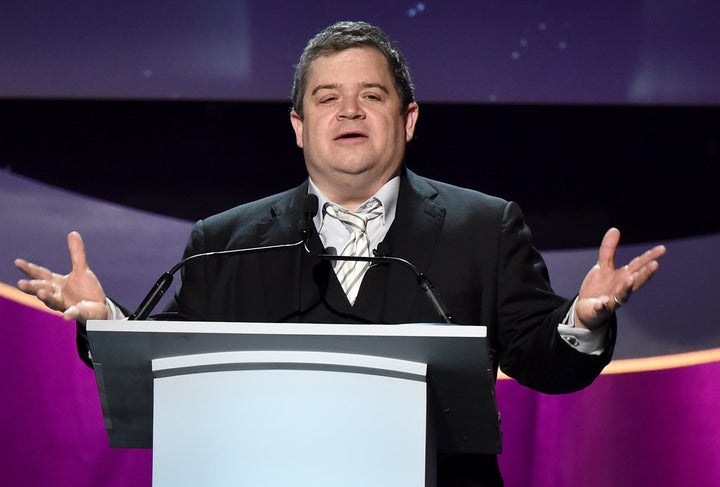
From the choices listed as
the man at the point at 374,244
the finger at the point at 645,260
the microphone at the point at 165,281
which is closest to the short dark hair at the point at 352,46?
the man at the point at 374,244

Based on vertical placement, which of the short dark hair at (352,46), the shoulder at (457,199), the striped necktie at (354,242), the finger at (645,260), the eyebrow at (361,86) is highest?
the short dark hair at (352,46)

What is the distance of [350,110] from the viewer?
88.7 inches

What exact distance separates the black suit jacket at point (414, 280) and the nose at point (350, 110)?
0.65 feet

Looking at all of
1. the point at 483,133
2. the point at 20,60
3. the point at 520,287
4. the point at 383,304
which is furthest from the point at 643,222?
the point at 20,60

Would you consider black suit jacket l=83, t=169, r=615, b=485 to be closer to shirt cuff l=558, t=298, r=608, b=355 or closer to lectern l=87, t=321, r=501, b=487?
shirt cuff l=558, t=298, r=608, b=355

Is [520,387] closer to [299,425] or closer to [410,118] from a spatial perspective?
[410,118]

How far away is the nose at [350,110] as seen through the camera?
2252mm

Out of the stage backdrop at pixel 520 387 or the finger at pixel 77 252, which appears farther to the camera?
the stage backdrop at pixel 520 387

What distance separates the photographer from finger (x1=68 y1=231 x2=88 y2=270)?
1.82 m

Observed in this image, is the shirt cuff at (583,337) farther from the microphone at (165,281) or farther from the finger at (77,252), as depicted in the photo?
the finger at (77,252)

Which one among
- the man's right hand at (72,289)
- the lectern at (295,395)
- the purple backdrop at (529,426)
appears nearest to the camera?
the lectern at (295,395)

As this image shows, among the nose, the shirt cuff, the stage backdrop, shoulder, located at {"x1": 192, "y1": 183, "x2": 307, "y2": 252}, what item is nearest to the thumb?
shoulder, located at {"x1": 192, "y1": 183, "x2": 307, "y2": 252}

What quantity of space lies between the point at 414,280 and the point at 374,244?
0.55ft

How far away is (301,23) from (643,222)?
1256mm
